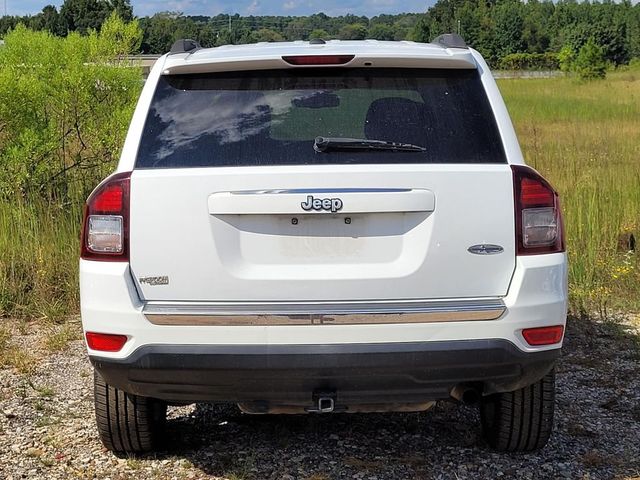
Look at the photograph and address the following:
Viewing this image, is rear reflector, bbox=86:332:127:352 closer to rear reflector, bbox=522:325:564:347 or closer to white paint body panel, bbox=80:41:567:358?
white paint body panel, bbox=80:41:567:358

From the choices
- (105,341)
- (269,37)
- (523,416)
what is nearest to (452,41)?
(523,416)

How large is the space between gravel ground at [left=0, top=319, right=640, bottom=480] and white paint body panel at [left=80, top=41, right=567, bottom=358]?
3.13ft

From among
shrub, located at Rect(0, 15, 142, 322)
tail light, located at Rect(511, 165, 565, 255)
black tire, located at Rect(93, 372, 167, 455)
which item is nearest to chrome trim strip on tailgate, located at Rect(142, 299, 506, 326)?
tail light, located at Rect(511, 165, 565, 255)

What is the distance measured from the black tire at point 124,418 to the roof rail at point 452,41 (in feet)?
6.60

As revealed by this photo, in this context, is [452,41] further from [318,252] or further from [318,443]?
[318,443]

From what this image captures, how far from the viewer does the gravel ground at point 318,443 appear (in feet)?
11.9

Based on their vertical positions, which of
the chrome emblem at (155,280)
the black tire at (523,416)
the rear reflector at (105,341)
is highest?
the chrome emblem at (155,280)

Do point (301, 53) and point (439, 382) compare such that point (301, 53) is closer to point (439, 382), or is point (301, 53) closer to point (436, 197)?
point (436, 197)

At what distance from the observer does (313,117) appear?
10.3ft

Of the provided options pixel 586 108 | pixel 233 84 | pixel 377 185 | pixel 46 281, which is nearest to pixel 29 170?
pixel 46 281

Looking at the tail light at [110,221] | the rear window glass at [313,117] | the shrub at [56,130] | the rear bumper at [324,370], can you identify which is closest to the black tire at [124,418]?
the rear bumper at [324,370]

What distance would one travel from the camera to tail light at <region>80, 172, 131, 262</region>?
Answer: 9.69ft

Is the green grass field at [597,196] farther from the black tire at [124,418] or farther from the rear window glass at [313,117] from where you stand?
the black tire at [124,418]

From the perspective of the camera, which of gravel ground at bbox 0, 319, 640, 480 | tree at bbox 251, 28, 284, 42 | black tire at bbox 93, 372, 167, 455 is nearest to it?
black tire at bbox 93, 372, 167, 455
